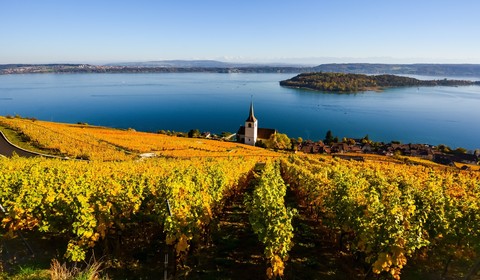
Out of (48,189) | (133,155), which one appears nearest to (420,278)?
(48,189)

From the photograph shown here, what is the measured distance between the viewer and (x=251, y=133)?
8238cm

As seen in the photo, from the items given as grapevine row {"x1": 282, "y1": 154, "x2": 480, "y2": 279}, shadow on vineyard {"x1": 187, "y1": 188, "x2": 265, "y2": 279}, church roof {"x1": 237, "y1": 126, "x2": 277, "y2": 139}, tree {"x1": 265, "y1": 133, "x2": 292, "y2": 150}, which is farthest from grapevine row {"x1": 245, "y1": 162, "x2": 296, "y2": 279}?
church roof {"x1": 237, "y1": 126, "x2": 277, "y2": 139}

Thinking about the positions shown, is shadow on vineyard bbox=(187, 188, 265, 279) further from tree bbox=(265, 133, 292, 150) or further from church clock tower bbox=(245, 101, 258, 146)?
church clock tower bbox=(245, 101, 258, 146)

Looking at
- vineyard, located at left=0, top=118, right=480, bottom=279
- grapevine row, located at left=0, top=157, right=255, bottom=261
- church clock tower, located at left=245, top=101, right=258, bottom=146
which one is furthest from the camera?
church clock tower, located at left=245, top=101, right=258, bottom=146

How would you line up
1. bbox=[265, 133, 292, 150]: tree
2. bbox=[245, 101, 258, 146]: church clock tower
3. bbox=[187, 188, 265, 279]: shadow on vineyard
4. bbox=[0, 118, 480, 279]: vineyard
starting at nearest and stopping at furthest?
bbox=[0, 118, 480, 279]: vineyard, bbox=[187, 188, 265, 279]: shadow on vineyard, bbox=[265, 133, 292, 150]: tree, bbox=[245, 101, 258, 146]: church clock tower

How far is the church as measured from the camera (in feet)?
267

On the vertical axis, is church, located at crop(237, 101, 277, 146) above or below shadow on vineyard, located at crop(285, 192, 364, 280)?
below

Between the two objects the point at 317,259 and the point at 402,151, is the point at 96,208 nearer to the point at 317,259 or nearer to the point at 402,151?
the point at 317,259

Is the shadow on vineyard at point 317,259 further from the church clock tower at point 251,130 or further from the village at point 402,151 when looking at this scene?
the village at point 402,151

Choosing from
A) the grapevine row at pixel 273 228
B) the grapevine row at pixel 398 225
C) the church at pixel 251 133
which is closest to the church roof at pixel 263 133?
the church at pixel 251 133

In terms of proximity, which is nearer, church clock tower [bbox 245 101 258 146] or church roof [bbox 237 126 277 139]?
church clock tower [bbox 245 101 258 146]

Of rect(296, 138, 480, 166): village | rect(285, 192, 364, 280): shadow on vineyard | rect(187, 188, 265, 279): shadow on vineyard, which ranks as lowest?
rect(296, 138, 480, 166): village

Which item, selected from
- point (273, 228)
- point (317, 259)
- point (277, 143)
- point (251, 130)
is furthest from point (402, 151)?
point (273, 228)

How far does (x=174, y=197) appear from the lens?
14766 millimetres
